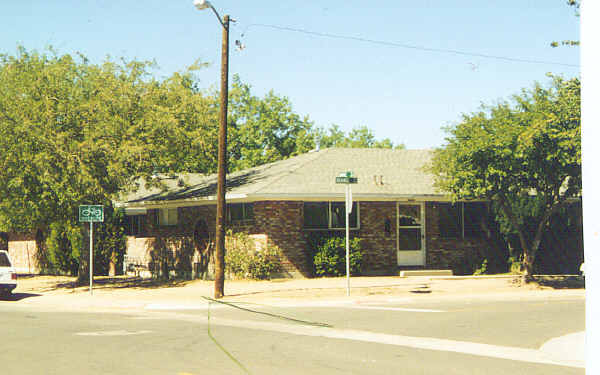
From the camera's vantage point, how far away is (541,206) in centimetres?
2570

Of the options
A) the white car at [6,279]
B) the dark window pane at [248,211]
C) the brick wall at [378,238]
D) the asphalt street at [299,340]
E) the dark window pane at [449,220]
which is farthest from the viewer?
the dark window pane at [449,220]

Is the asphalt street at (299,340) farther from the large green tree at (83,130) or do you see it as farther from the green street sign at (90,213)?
the large green tree at (83,130)

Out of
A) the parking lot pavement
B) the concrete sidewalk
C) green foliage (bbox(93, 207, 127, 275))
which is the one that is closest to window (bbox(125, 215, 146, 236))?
green foliage (bbox(93, 207, 127, 275))

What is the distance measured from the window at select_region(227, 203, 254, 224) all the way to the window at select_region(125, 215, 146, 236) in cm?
729

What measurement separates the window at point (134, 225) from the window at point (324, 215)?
32.9 feet

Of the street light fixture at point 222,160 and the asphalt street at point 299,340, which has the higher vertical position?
the street light fixture at point 222,160

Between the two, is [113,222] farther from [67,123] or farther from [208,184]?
[67,123]

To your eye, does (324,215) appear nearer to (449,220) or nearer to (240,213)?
(240,213)

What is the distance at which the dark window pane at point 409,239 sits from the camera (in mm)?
25969

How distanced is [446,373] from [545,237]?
2000 centimetres

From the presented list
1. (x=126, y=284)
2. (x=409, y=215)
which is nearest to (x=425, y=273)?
(x=409, y=215)

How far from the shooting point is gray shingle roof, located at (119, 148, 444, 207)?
2419cm

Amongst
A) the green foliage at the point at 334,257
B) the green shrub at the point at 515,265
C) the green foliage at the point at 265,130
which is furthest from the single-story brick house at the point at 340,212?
→ the green foliage at the point at 265,130

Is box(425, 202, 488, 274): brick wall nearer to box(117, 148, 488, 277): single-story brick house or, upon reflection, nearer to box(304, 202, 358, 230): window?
box(117, 148, 488, 277): single-story brick house
